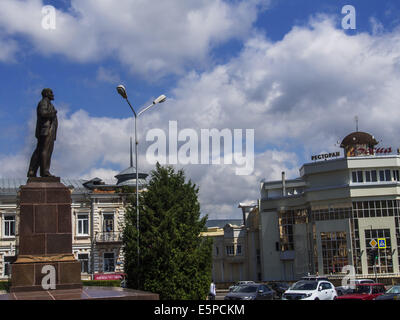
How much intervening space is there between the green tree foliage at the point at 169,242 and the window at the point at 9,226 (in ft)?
77.7

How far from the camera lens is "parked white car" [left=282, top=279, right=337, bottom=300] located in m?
25.6

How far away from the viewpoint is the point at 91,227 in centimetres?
5131

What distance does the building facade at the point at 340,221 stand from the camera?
51.1 meters

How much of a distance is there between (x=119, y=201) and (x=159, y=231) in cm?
2471

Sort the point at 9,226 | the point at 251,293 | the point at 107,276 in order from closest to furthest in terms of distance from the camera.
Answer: the point at 251,293 → the point at 107,276 → the point at 9,226

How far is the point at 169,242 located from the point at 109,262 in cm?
2506

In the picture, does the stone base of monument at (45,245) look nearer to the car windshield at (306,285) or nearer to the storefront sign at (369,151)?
the car windshield at (306,285)

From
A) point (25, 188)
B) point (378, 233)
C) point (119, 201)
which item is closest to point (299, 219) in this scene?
point (378, 233)

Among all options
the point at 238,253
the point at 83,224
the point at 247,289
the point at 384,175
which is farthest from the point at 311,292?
the point at 238,253

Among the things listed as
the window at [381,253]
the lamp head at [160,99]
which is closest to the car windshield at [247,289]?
the lamp head at [160,99]

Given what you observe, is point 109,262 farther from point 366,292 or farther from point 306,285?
point 366,292

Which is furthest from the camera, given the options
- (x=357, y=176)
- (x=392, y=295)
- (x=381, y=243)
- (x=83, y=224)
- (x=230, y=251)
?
(x=230, y=251)

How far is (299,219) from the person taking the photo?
57594 mm
